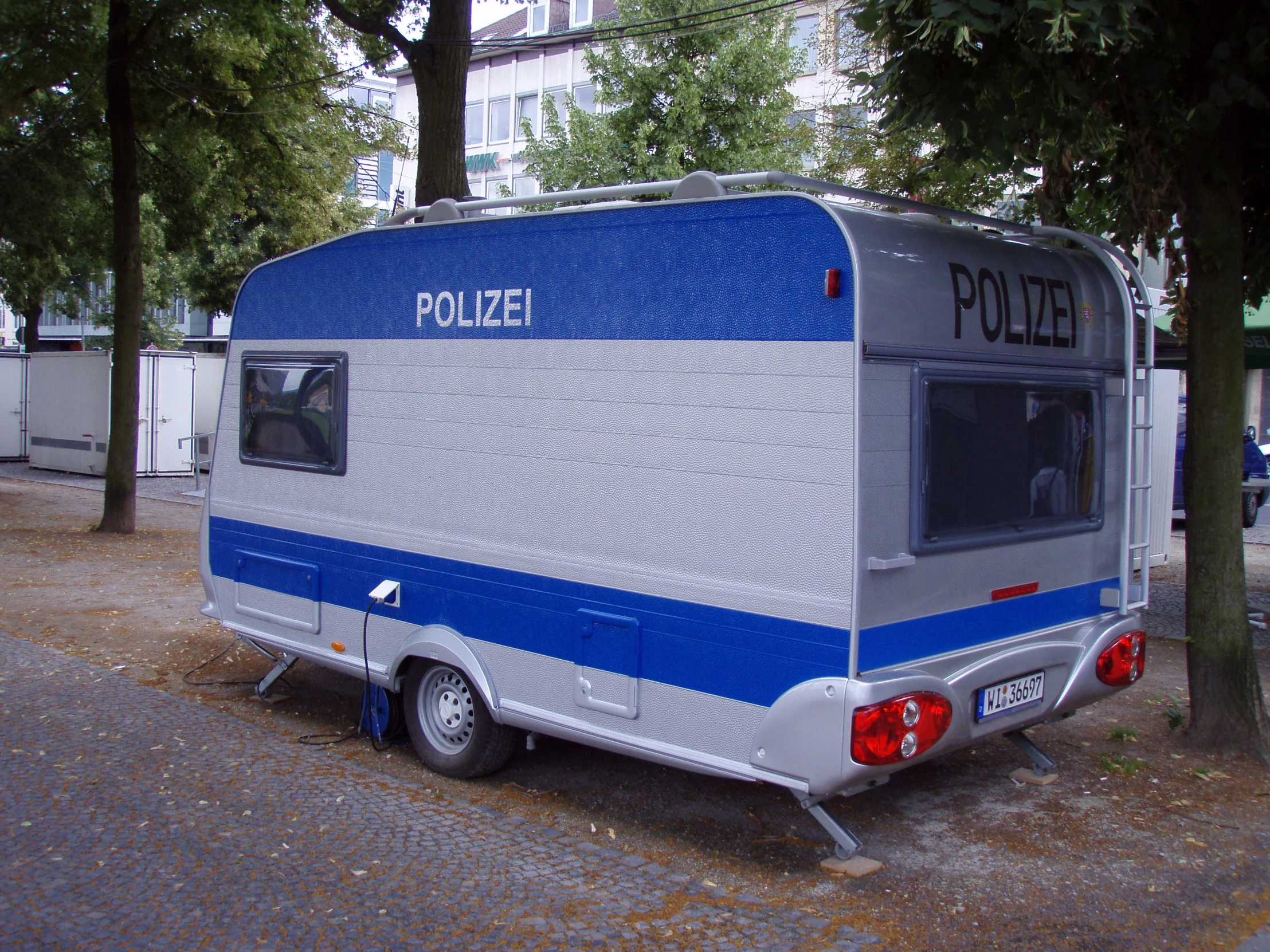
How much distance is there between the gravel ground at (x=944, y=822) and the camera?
4.31 m

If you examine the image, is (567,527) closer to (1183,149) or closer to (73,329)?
(1183,149)

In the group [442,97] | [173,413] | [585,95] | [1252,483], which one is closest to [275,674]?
[442,97]

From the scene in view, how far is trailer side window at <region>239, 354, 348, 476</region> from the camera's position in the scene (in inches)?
248

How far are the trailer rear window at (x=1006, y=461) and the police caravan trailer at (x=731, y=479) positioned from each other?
16 millimetres

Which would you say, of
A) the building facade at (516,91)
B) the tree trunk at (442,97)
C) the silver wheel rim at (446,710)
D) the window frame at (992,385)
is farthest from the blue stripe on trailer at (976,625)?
the building facade at (516,91)

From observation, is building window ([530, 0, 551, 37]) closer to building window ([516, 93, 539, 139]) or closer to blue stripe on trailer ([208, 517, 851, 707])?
building window ([516, 93, 539, 139])

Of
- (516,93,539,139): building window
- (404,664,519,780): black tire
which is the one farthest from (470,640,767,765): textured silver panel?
(516,93,539,139): building window

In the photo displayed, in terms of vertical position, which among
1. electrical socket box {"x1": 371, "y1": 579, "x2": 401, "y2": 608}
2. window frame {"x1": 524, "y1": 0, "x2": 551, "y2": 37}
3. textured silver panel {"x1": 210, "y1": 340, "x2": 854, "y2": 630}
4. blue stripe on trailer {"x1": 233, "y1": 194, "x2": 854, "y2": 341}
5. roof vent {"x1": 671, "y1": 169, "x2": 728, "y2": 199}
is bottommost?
electrical socket box {"x1": 371, "y1": 579, "x2": 401, "y2": 608}

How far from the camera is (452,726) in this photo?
5.81 metres

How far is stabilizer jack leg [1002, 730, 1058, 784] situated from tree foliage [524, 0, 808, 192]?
1903 centimetres

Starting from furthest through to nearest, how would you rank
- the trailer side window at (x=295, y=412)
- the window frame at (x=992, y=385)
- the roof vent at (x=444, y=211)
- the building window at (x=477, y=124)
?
the building window at (x=477, y=124)
the trailer side window at (x=295, y=412)
the roof vent at (x=444, y=211)
the window frame at (x=992, y=385)

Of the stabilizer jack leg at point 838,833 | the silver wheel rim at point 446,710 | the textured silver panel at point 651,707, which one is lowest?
the stabilizer jack leg at point 838,833

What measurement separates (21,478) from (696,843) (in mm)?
22521

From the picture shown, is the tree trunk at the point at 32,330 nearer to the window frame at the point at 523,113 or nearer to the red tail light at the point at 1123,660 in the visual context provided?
the window frame at the point at 523,113
